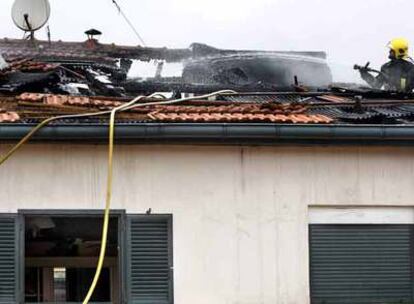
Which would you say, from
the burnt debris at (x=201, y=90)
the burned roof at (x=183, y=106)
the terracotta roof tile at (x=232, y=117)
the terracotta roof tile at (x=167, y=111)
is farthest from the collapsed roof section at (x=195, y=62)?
the terracotta roof tile at (x=232, y=117)

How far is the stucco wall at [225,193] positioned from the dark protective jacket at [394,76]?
17.2ft

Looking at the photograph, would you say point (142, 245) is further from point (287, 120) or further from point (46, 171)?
point (287, 120)

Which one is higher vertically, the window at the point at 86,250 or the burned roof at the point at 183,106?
the burned roof at the point at 183,106

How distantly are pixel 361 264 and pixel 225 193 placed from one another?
166 centimetres

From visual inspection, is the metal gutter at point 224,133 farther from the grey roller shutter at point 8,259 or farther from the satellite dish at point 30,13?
the satellite dish at point 30,13

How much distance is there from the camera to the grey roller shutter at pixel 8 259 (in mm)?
Result: 8016

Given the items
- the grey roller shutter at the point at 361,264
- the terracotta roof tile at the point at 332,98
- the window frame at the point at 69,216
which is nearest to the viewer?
the window frame at the point at 69,216

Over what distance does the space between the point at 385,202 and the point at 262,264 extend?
4.88 ft

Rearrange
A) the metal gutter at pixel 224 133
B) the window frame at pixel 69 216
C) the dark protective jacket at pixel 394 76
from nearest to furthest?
the metal gutter at pixel 224 133 < the window frame at pixel 69 216 < the dark protective jacket at pixel 394 76

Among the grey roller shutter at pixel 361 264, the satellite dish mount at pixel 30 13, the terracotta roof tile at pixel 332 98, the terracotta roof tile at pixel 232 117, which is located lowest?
the grey roller shutter at pixel 361 264

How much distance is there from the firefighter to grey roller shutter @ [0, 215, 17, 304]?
7.59m

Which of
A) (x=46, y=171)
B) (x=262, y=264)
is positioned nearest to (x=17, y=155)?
(x=46, y=171)

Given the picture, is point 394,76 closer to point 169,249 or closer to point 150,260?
point 169,249

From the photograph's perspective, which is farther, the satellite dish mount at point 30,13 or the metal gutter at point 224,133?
the satellite dish mount at point 30,13
